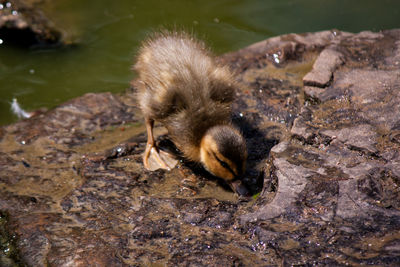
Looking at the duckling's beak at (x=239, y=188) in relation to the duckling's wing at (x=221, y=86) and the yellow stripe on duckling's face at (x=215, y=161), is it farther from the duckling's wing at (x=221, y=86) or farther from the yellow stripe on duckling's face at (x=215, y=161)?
the duckling's wing at (x=221, y=86)

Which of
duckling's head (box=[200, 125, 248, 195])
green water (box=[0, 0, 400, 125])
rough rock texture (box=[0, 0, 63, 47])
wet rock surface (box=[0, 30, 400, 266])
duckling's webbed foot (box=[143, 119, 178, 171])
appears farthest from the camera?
rough rock texture (box=[0, 0, 63, 47])

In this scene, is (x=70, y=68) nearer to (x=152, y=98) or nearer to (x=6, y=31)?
(x=6, y=31)

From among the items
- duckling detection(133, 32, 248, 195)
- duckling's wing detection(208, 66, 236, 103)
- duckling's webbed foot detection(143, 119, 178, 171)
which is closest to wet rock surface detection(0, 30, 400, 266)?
duckling's webbed foot detection(143, 119, 178, 171)

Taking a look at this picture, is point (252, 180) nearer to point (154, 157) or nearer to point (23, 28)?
point (154, 157)

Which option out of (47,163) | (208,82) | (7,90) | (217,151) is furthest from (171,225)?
(7,90)

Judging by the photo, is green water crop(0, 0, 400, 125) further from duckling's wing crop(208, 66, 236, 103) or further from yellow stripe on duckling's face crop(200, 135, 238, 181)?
yellow stripe on duckling's face crop(200, 135, 238, 181)

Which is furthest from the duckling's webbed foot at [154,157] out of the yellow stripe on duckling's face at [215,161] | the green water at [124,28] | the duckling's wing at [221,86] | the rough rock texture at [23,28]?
the rough rock texture at [23,28]
